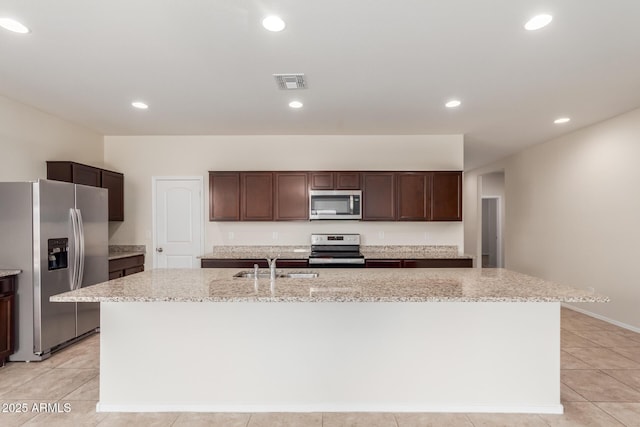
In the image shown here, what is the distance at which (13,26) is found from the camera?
2225 mm

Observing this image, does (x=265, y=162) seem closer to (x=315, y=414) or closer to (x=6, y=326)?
(x=6, y=326)

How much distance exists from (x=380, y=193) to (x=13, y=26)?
4.06 m

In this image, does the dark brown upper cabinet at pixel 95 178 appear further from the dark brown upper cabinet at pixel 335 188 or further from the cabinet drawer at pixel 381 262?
the cabinet drawer at pixel 381 262

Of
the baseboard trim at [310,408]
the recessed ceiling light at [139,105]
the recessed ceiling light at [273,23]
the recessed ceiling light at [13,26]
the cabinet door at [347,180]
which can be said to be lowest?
the baseboard trim at [310,408]

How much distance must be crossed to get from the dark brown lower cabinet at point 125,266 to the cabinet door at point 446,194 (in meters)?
4.41

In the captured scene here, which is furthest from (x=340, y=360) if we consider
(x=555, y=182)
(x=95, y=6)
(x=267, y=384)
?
(x=555, y=182)

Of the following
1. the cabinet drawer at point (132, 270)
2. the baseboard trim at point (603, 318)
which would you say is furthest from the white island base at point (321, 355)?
the baseboard trim at point (603, 318)

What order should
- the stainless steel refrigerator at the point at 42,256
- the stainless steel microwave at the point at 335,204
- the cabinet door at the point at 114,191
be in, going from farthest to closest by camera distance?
the stainless steel microwave at the point at 335,204, the cabinet door at the point at 114,191, the stainless steel refrigerator at the point at 42,256

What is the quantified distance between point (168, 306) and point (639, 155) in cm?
522

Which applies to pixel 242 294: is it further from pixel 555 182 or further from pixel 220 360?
pixel 555 182

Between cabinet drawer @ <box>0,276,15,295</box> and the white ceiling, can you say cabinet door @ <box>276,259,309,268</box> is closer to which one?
the white ceiling

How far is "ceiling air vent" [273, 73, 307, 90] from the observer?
2988 mm

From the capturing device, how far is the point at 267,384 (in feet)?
7.83

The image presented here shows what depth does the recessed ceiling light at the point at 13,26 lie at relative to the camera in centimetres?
216
